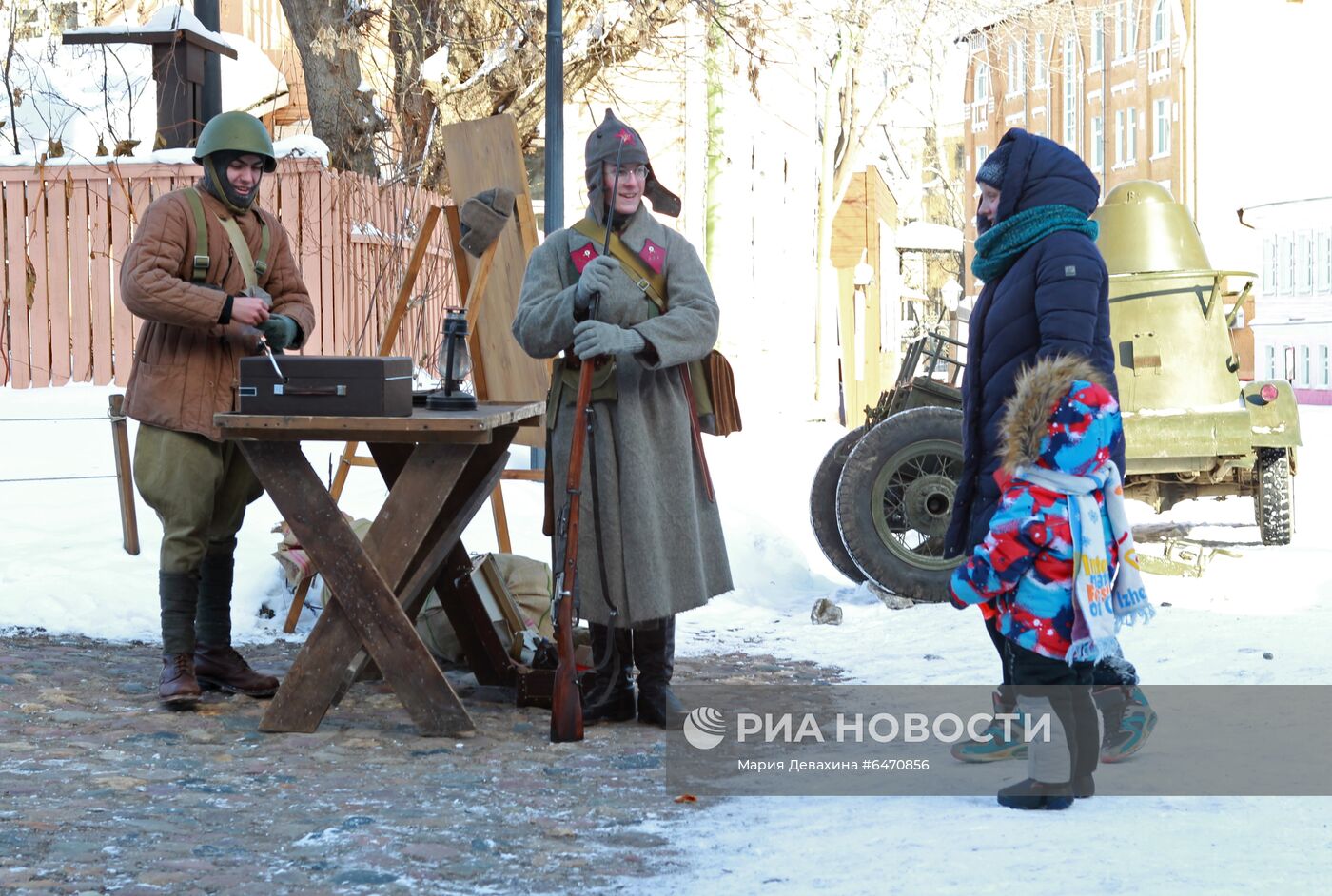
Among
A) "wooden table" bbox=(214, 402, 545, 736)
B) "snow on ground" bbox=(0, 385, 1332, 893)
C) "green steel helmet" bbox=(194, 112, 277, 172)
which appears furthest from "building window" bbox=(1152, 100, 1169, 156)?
"wooden table" bbox=(214, 402, 545, 736)

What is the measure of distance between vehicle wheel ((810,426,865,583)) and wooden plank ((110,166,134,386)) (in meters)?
4.97

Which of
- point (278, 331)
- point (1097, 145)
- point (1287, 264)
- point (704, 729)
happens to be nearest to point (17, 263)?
point (278, 331)

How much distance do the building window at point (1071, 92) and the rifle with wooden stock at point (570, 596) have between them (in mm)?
47997

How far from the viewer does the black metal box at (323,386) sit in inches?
184

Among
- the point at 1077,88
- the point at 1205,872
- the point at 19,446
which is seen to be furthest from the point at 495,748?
the point at 1077,88

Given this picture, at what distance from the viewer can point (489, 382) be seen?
730 centimetres

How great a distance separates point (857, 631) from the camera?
24.0 feet

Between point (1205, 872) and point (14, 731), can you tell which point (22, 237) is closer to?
point (14, 731)

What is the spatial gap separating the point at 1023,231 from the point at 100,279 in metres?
8.07

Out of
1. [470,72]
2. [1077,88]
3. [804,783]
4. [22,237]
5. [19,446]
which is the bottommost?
[804,783]

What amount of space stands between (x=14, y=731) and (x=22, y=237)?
6.79 m

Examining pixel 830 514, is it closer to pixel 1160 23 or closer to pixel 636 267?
pixel 636 267

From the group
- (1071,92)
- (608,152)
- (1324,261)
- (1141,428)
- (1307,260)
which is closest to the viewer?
(608,152)

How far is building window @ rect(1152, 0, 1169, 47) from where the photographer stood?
142ft
